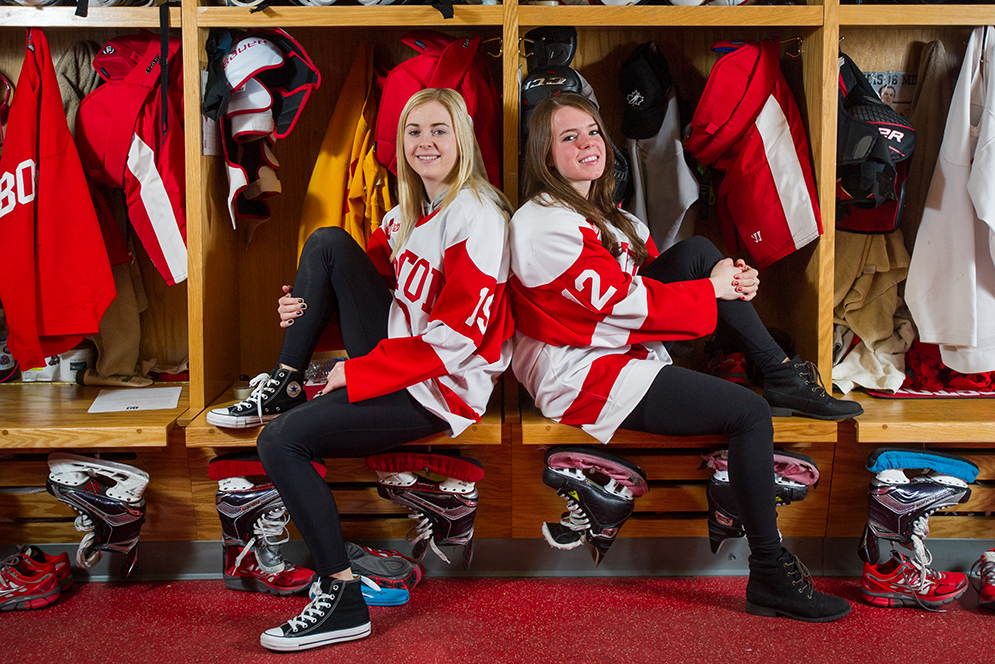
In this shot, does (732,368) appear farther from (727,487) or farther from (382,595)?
(382,595)

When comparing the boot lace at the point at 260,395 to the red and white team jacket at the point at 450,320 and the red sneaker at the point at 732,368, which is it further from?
the red sneaker at the point at 732,368

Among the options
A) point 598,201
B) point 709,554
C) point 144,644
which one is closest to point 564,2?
point 598,201

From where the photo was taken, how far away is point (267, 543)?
1.82 meters

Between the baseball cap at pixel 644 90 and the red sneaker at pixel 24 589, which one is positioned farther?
the baseball cap at pixel 644 90

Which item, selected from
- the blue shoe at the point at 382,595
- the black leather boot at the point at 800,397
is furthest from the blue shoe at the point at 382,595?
the black leather boot at the point at 800,397

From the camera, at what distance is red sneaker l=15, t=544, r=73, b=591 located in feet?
5.97

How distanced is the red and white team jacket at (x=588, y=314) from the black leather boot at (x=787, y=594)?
453mm

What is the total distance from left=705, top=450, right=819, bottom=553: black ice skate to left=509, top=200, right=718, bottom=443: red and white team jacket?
29 cm

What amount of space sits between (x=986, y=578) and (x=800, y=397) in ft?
1.94

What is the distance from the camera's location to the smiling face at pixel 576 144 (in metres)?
1.76

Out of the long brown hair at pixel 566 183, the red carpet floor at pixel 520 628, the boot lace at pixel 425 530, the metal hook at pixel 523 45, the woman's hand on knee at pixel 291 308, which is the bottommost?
the red carpet floor at pixel 520 628

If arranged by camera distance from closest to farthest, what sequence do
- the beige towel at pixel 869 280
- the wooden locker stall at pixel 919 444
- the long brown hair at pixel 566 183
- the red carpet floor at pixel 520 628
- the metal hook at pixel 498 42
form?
the red carpet floor at pixel 520 628 < the long brown hair at pixel 566 183 < the wooden locker stall at pixel 919 444 < the metal hook at pixel 498 42 < the beige towel at pixel 869 280

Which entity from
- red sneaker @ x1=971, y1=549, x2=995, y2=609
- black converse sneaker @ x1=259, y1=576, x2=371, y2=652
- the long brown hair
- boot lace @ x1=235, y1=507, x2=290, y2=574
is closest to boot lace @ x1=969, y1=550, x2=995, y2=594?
red sneaker @ x1=971, y1=549, x2=995, y2=609

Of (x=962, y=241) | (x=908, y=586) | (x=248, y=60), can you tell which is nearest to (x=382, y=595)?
(x=908, y=586)
